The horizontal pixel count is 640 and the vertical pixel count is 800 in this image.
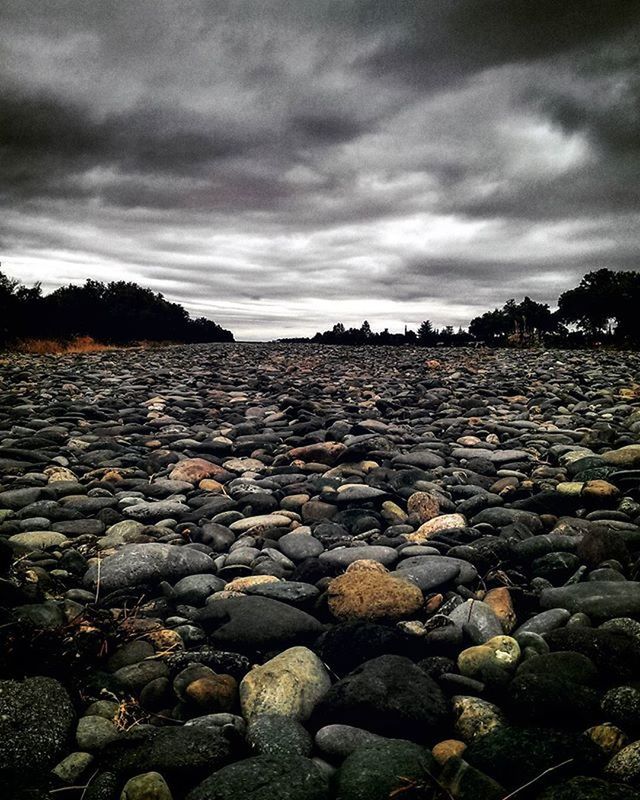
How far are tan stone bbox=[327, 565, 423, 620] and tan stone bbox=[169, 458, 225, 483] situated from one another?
95.2 inches

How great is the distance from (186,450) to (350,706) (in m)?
4.22

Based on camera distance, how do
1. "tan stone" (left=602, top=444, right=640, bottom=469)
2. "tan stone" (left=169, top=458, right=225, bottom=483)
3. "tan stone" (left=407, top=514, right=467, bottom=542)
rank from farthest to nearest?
"tan stone" (left=169, top=458, right=225, bottom=483), "tan stone" (left=602, top=444, right=640, bottom=469), "tan stone" (left=407, top=514, right=467, bottom=542)

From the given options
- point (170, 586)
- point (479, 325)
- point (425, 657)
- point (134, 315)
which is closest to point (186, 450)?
point (170, 586)

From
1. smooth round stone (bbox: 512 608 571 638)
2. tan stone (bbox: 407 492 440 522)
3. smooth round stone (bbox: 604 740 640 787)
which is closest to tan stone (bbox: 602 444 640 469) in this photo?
tan stone (bbox: 407 492 440 522)

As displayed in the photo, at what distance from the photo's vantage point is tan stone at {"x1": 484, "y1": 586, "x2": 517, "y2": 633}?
245cm

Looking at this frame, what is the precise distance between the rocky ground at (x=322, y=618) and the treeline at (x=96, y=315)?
750 inches

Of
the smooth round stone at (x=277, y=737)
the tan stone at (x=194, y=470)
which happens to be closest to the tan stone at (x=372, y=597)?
the smooth round stone at (x=277, y=737)

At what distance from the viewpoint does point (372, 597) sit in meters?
2.59

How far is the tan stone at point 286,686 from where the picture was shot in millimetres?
1905

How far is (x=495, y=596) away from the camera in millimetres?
2613

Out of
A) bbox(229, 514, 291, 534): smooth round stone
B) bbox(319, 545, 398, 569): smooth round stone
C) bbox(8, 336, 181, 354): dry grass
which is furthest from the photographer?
bbox(8, 336, 181, 354): dry grass

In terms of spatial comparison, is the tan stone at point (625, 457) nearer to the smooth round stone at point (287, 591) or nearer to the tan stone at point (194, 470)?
the smooth round stone at point (287, 591)

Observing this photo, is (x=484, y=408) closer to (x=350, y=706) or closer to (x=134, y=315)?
(x=350, y=706)

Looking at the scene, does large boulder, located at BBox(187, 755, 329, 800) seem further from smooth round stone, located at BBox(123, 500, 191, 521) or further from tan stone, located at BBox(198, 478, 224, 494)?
tan stone, located at BBox(198, 478, 224, 494)
